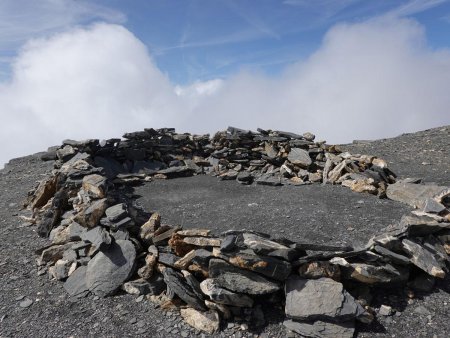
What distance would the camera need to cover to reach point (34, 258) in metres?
9.84

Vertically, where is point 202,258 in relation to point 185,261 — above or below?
above

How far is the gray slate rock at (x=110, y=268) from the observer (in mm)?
8117

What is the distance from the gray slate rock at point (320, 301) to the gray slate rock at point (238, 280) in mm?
396

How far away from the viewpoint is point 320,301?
6930 millimetres

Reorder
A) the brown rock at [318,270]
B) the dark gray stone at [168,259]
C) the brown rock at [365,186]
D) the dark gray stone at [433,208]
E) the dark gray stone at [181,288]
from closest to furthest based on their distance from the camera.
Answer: the brown rock at [318,270] < the dark gray stone at [181,288] < the dark gray stone at [168,259] < the dark gray stone at [433,208] < the brown rock at [365,186]

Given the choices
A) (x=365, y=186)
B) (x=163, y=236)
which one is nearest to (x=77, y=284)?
(x=163, y=236)

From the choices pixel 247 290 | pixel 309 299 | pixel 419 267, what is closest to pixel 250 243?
pixel 247 290

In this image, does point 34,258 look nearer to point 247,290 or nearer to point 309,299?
point 247,290

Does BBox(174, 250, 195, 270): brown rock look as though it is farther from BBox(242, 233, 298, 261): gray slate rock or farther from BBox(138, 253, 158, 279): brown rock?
BBox(242, 233, 298, 261): gray slate rock

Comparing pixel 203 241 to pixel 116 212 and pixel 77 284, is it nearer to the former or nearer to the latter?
pixel 116 212

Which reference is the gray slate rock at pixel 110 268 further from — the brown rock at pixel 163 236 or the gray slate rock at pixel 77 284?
the brown rock at pixel 163 236

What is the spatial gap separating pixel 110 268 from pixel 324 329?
475 cm

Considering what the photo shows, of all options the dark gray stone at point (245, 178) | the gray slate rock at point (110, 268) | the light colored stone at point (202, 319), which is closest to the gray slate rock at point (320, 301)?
the light colored stone at point (202, 319)

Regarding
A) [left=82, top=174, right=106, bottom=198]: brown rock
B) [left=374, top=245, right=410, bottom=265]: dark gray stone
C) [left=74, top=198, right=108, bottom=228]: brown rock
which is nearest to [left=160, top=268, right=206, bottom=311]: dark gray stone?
[left=74, top=198, right=108, bottom=228]: brown rock
